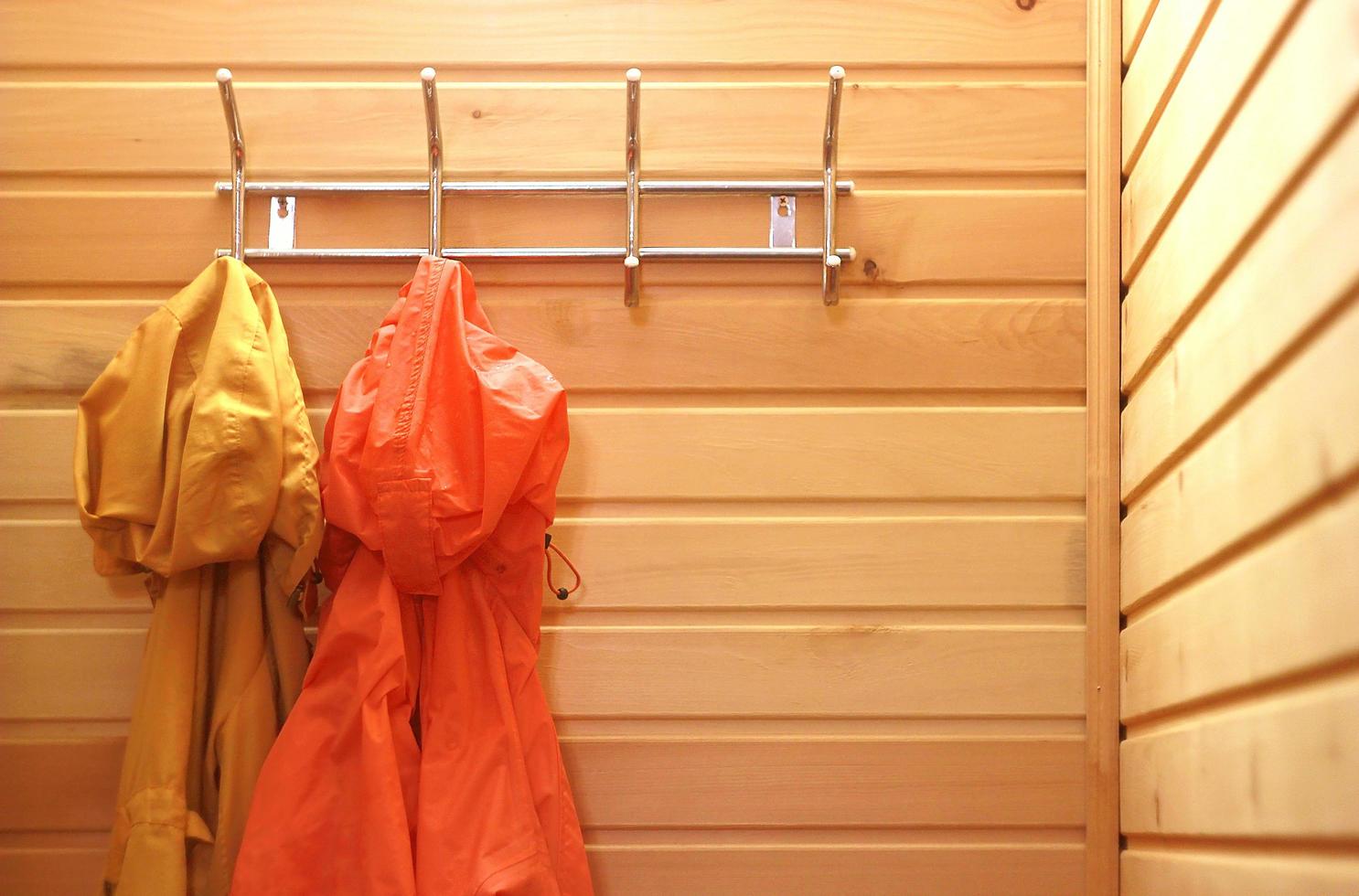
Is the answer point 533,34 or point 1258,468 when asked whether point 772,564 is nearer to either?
point 1258,468

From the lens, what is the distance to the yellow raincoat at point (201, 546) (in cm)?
165

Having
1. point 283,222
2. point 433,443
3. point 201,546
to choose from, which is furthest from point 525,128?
point 201,546

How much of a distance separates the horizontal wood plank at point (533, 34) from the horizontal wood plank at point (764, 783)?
3.29ft

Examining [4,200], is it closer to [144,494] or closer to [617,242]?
[144,494]

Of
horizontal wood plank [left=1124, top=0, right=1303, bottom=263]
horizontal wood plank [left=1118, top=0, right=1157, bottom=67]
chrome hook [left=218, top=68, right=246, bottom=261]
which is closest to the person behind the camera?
horizontal wood plank [left=1124, top=0, right=1303, bottom=263]

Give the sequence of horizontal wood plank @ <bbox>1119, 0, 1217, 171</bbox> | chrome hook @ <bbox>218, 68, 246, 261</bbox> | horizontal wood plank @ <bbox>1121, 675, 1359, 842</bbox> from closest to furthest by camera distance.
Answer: horizontal wood plank @ <bbox>1121, 675, 1359, 842</bbox> → horizontal wood plank @ <bbox>1119, 0, 1217, 171</bbox> → chrome hook @ <bbox>218, 68, 246, 261</bbox>

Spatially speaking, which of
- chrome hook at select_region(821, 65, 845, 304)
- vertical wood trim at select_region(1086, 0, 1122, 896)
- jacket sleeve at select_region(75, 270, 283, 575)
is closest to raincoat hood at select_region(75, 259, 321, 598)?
jacket sleeve at select_region(75, 270, 283, 575)

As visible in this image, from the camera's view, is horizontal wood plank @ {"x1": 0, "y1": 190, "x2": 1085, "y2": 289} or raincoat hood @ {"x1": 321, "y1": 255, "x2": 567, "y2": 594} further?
horizontal wood plank @ {"x1": 0, "y1": 190, "x2": 1085, "y2": 289}

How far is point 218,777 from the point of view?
1.70 m

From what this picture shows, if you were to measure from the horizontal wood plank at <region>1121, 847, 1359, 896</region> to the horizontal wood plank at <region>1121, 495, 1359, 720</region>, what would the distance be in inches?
6.6

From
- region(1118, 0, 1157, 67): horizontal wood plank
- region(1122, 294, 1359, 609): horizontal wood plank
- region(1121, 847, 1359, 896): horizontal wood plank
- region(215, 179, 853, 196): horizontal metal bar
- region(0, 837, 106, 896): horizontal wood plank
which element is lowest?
region(0, 837, 106, 896): horizontal wood plank

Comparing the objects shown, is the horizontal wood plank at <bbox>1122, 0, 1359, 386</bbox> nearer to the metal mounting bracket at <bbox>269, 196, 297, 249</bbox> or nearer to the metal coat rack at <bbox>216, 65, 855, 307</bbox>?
the metal coat rack at <bbox>216, 65, 855, 307</bbox>

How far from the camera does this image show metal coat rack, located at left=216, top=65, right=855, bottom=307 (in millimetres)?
1892

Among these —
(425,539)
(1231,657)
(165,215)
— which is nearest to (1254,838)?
(1231,657)
